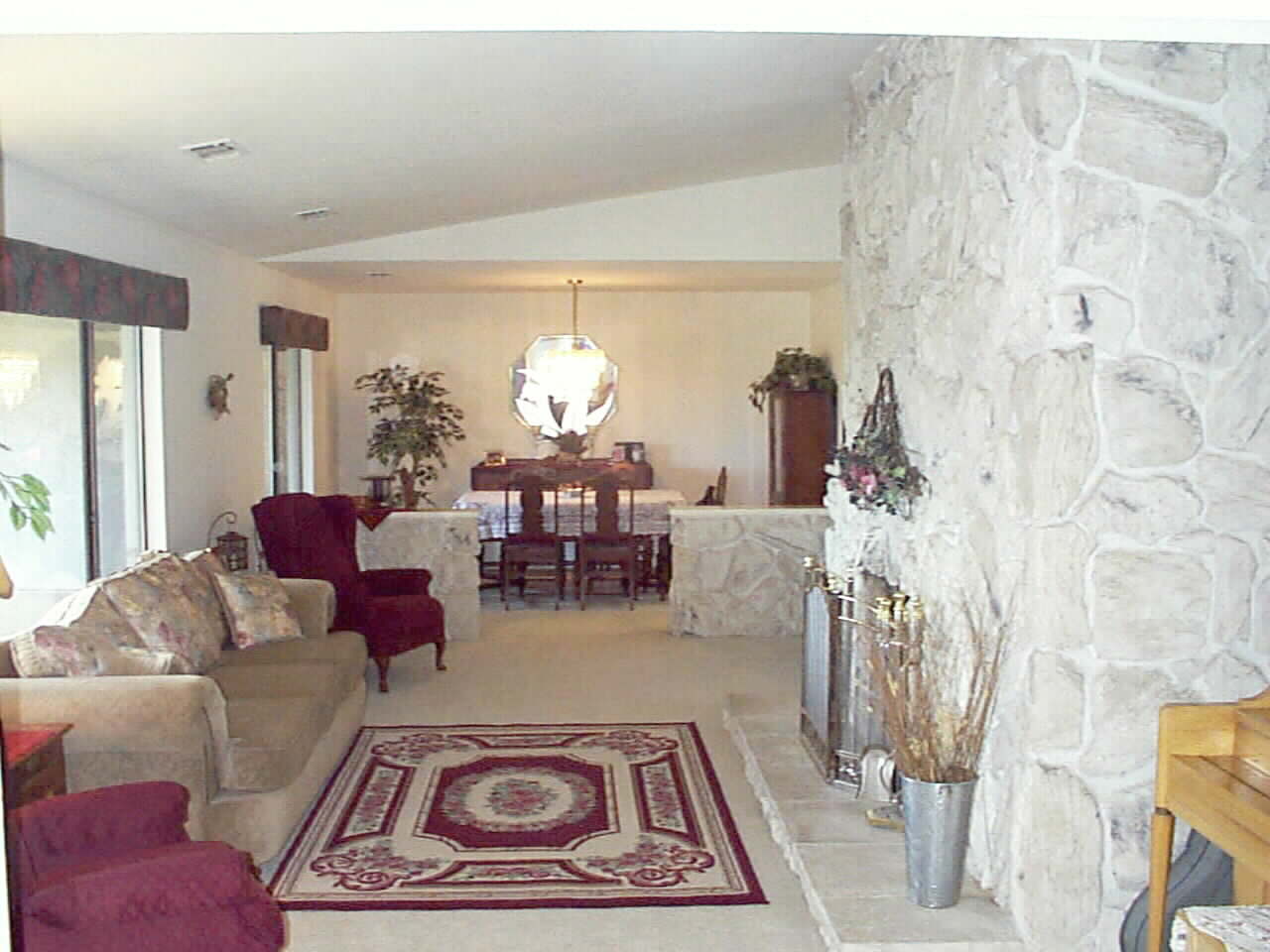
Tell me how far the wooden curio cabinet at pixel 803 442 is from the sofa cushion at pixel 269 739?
502 centimetres

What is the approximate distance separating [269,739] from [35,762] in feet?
3.06

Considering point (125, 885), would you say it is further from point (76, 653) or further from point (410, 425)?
point (410, 425)

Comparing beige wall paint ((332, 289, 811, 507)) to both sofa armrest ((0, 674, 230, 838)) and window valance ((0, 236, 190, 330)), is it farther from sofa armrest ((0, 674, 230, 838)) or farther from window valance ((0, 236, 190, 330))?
sofa armrest ((0, 674, 230, 838))

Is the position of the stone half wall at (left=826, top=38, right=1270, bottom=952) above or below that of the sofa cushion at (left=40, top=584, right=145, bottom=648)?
above

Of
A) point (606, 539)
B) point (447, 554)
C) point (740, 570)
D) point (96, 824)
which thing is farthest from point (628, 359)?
point (96, 824)

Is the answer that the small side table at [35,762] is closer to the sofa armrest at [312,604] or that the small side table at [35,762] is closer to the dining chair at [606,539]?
the sofa armrest at [312,604]

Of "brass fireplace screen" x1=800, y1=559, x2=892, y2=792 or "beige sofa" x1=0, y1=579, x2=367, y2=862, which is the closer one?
"beige sofa" x1=0, y1=579, x2=367, y2=862

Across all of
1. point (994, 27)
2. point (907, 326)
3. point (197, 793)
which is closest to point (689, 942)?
point (197, 793)

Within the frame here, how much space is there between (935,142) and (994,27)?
8.82ft

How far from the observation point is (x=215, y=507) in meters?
6.75

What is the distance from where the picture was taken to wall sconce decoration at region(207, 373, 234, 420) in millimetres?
6598

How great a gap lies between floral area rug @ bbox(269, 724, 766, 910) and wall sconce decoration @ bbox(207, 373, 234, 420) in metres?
2.02

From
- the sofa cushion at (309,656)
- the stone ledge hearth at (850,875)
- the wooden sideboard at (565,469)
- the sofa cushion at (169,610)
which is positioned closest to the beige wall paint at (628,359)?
the wooden sideboard at (565,469)

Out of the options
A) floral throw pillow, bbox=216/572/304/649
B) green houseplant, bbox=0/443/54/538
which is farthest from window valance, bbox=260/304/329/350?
green houseplant, bbox=0/443/54/538
